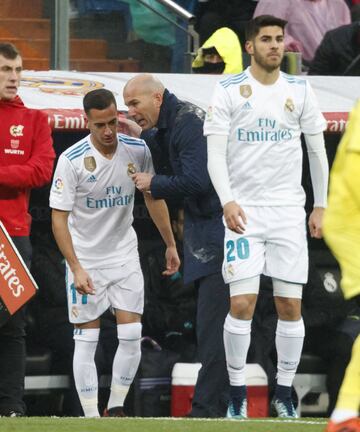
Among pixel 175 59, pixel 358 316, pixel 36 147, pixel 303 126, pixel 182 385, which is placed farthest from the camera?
pixel 175 59

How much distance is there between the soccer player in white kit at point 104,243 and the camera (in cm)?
966

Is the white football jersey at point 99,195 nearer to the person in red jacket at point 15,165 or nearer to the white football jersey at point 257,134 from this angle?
the person in red jacket at point 15,165

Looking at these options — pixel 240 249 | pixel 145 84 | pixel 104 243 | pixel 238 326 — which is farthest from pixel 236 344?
pixel 145 84

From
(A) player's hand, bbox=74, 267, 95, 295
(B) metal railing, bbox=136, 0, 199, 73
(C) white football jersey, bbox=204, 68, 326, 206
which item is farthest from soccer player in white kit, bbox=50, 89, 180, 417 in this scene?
(B) metal railing, bbox=136, 0, 199, 73

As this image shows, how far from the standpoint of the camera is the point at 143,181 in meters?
9.32

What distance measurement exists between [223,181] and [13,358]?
5.69 feet

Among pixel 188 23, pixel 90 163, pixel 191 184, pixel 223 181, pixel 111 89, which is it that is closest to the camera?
pixel 223 181

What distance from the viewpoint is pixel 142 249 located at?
11867mm

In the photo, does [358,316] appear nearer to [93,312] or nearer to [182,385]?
[182,385]

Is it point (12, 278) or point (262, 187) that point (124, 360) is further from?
point (262, 187)

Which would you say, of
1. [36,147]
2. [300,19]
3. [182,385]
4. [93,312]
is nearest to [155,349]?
[182,385]

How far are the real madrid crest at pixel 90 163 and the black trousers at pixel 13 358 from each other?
533mm

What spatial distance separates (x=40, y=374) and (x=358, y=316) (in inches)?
83.1

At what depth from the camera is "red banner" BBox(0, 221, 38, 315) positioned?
9.31m
